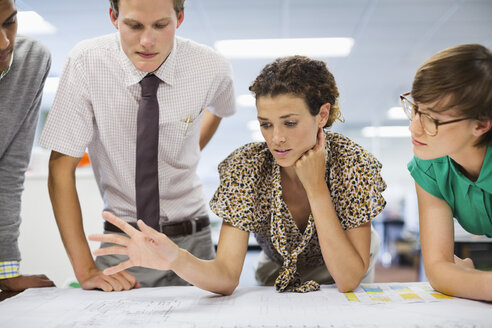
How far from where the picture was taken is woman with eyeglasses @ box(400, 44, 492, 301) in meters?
1.13

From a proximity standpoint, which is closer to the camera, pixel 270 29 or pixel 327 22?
pixel 327 22

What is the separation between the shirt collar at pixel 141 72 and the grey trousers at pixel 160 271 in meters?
0.58

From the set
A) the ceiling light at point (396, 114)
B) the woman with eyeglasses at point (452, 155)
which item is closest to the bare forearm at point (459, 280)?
the woman with eyeglasses at point (452, 155)

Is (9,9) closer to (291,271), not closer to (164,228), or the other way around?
(164,228)

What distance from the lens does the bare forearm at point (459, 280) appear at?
43.6 inches

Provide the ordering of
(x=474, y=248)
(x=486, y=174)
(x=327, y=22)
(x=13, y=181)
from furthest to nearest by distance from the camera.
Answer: (x=327, y=22) → (x=474, y=248) → (x=13, y=181) → (x=486, y=174)

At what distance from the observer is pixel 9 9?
1.21 meters

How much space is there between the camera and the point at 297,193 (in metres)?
1.49

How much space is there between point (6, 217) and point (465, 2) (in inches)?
172

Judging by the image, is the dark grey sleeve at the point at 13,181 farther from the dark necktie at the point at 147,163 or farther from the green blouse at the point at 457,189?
the green blouse at the point at 457,189

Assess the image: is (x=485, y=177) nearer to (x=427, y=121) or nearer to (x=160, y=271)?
(x=427, y=121)

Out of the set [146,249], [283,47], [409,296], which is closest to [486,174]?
[409,296]

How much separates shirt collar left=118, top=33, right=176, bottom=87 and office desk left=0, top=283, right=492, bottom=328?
27.2 inches

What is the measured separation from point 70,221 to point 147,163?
30 cm
